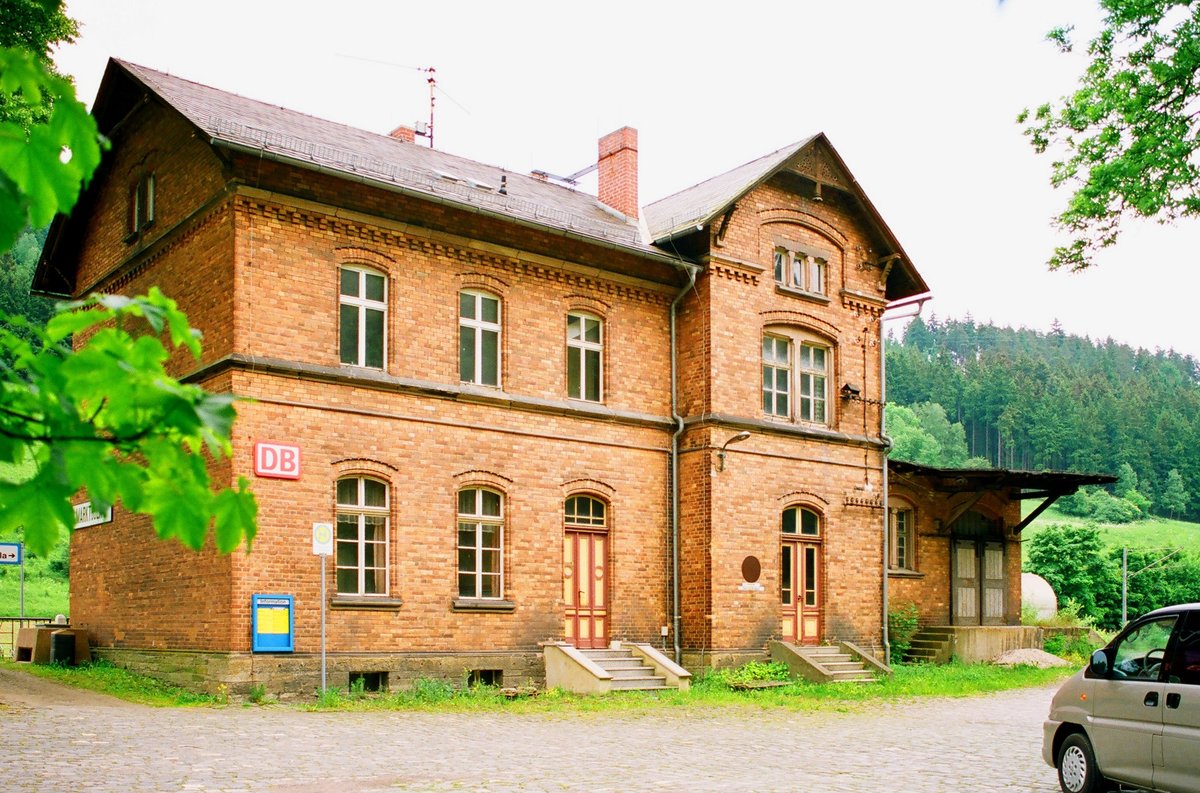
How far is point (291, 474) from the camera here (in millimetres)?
16219

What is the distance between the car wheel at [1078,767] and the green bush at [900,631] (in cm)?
1561

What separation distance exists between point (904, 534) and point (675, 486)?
26.4ft

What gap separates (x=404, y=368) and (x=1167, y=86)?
10714 millimetres

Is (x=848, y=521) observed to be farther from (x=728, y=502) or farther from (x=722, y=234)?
(x=722, y=234)

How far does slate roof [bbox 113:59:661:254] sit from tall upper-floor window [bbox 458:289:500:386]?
148 centimetres

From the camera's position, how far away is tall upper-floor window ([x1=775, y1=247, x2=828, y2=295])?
73.2ft

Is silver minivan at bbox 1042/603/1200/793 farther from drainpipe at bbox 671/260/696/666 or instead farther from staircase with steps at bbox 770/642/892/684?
drainpipe at bbox 671/260/696/666

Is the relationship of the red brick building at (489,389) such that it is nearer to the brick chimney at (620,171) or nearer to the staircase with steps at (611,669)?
the brick chimney at (620,171)

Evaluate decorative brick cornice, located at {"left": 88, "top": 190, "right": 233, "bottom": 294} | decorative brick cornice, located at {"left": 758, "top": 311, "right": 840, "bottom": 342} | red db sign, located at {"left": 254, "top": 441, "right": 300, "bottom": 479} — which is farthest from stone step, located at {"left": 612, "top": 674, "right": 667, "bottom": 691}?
decorative brick cornice, located at {"left": 88, "top": 190, "right": 233, "bottom": 294}

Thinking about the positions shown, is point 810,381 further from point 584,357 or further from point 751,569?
point 584,357

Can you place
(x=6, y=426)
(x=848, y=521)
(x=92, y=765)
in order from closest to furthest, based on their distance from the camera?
(x=6, y=426) → (x=92, y=765) → (x=848, y=521)

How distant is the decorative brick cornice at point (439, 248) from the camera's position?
16688 mm

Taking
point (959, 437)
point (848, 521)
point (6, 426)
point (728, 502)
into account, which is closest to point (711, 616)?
point (728, 502)

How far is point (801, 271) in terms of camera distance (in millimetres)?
22672
